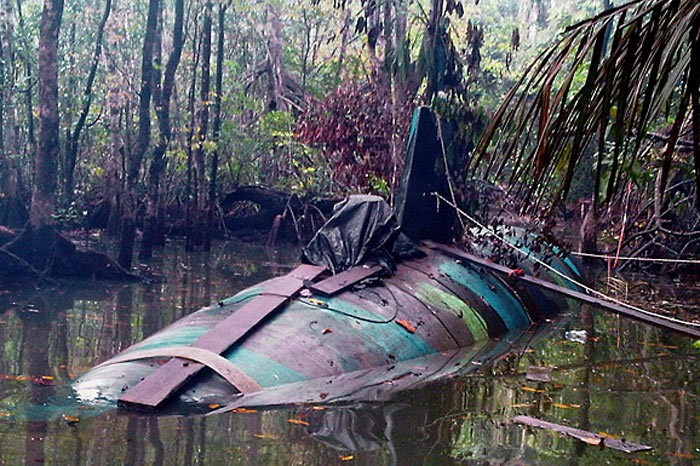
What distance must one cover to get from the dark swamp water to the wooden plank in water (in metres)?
0.07

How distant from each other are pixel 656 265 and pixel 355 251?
915 cm

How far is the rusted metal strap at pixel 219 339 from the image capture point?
5887mm

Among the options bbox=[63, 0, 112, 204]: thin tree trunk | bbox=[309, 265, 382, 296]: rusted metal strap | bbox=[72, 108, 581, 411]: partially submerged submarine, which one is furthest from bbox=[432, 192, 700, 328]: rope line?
bbox=[63, 0, 112, 204]: thin tree trunk

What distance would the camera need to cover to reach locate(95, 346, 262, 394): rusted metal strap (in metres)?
6.31

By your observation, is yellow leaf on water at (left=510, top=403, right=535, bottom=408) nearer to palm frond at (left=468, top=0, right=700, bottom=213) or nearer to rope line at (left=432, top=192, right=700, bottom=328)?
rope line at (left=432, top=192, right=700, bottom=328)

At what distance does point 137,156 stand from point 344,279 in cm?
864

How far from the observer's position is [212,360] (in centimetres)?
641

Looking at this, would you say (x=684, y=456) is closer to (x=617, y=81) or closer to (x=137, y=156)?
(x=617, y=81)

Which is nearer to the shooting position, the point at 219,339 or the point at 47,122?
the point at 219,339

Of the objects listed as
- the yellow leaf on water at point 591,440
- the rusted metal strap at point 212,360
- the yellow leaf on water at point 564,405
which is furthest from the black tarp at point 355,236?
the yellow leaf on water at point 591,440

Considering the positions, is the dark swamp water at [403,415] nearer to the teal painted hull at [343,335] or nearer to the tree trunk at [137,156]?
the teal painted hull at [343,335]

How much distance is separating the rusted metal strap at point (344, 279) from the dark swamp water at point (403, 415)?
4.47ft

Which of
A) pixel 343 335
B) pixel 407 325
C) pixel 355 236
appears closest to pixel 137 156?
pixel 355 236

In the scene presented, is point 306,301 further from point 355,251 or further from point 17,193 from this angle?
point 17,193
